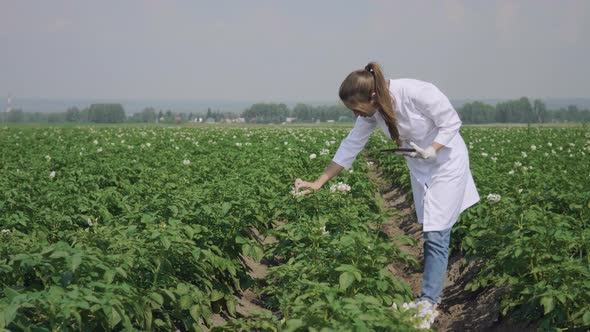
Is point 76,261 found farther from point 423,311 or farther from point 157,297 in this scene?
point 423,311

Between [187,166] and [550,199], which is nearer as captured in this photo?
[550,199]

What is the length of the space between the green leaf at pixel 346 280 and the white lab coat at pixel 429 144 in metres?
1.16

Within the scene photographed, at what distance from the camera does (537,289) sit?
441cm

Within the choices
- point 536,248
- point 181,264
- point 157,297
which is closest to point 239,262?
point 181,264

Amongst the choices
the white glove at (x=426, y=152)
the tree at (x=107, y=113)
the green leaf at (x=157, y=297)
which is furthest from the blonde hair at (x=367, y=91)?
the tree at (x=107, y=113)

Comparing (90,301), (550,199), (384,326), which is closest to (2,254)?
(90,301)

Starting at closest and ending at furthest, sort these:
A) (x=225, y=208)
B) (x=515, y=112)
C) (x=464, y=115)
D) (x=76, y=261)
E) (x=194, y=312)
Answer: (x=76, y=261)
(x=194, y=312)
(x=225, y=208)
(x=515, y=112)
(x=464, y=115)

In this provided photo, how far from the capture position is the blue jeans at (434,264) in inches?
195

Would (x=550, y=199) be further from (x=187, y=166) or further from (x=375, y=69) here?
(x=187, y=166)

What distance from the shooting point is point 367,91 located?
4.69 m

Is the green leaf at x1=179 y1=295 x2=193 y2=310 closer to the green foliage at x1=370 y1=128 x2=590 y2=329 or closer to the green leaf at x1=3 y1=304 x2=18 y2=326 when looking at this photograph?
the green leaf at x1=3 y1=304 x2=18 y2=326

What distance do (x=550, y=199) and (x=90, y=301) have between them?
5.80m

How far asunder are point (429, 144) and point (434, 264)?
91 cm

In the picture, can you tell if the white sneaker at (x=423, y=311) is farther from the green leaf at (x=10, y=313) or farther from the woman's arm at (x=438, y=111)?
the green leaf at (x=10, y=313)
